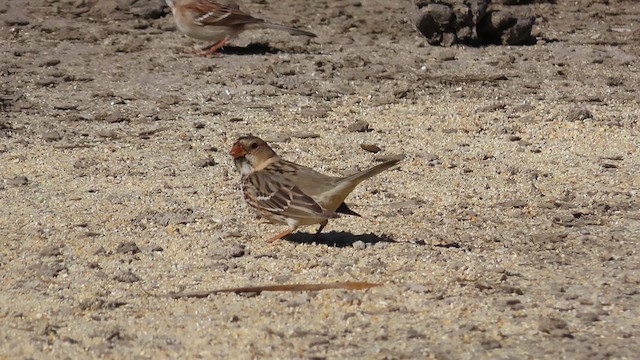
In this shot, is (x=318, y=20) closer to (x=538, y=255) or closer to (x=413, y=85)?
(x=413, y=85)

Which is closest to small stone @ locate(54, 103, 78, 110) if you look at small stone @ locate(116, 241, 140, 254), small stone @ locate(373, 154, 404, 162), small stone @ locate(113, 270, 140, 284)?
small stone @ locate(373, 154, 404, 162)

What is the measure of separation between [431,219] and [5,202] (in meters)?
2.75

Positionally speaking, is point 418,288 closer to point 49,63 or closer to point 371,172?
point 371,172

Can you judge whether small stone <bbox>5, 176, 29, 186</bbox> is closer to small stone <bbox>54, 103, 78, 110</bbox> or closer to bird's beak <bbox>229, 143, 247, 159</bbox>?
bird's beak <bbox>229, 143, 247, 159</bbox>

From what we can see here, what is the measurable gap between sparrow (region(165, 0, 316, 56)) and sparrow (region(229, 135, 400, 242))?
468 cm

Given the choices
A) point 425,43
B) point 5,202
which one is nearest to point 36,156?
point 5,202

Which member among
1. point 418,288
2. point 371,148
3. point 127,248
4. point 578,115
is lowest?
point 371,148

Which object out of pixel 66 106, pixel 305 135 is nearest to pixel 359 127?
pixel 305 135

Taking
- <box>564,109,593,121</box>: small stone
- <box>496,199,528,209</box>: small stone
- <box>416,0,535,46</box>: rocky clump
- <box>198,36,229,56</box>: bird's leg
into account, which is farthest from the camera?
<box>416,0,535,46</box>: rocky clump

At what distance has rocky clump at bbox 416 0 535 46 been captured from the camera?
13188mm

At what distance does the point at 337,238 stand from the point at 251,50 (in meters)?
5.58

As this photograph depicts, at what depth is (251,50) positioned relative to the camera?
1327 centimetres

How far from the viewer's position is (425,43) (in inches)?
528

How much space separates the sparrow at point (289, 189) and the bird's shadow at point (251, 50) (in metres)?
4.80
